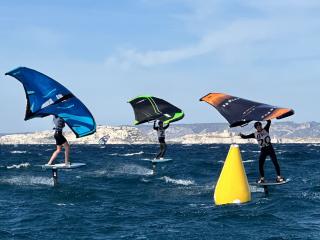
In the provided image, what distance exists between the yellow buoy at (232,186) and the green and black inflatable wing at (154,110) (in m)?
11.5

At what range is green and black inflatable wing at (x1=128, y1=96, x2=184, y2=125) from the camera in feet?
96.4

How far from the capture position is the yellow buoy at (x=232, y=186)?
1736 centimetres

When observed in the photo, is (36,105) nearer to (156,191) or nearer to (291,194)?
(156,191)

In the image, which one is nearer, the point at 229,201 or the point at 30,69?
the point at 229,201

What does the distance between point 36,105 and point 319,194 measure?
11119 millimetres

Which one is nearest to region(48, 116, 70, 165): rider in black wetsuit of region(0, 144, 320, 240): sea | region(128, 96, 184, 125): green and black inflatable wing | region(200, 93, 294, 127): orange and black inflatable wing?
region(0, 144, 320, 240): sea

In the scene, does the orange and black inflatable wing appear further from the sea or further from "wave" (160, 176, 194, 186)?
"wave" (160, 176, 194, 186)

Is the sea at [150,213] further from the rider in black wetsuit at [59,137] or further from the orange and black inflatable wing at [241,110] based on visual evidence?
→ the orange and black inflatable wing at [241,110]

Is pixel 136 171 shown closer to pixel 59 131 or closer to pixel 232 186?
pixel 59 131

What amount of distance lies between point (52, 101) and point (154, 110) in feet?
30.7

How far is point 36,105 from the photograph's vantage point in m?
21.3

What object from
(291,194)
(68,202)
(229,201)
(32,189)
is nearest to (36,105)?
(32,189)

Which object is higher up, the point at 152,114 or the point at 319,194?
the point at 152,114

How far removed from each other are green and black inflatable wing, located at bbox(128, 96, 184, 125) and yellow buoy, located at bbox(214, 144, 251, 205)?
11522mm
